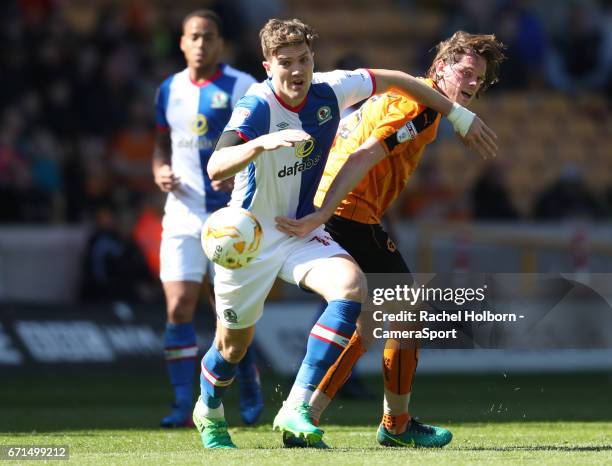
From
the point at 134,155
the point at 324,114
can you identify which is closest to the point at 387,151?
the point at 324,114

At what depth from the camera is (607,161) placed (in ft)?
59.8

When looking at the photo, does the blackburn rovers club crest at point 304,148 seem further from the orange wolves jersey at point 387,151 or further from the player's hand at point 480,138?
the player's hand at point 480,138

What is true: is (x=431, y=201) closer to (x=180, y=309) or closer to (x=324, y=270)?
(x=180, y=309)

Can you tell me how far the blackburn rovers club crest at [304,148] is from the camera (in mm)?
6753

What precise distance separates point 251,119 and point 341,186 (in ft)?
2.08

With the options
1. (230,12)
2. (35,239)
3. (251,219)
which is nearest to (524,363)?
(35,239)

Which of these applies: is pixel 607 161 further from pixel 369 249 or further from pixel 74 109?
pixel 369 249

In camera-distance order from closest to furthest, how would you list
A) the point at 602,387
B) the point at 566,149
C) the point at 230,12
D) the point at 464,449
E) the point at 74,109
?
the point at 464,449
the point at 602,387
the point at 74,109
the point at 230,12
the point at 566,149

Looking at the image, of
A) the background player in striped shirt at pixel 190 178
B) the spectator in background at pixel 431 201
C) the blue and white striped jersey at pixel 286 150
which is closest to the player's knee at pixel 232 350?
the blue and white striped jersey at pixel 286 150

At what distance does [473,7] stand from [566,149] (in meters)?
2.30

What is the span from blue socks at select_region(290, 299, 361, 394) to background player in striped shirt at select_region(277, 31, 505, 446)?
59cm

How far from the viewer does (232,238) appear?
646cm

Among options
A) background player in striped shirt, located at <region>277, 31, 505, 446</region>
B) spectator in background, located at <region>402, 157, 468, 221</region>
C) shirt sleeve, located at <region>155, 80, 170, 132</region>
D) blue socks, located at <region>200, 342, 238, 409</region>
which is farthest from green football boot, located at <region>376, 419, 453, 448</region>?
spectator in background, located at <region>402, 157, 468, 221</region>

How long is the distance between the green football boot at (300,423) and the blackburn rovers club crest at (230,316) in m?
0.53
